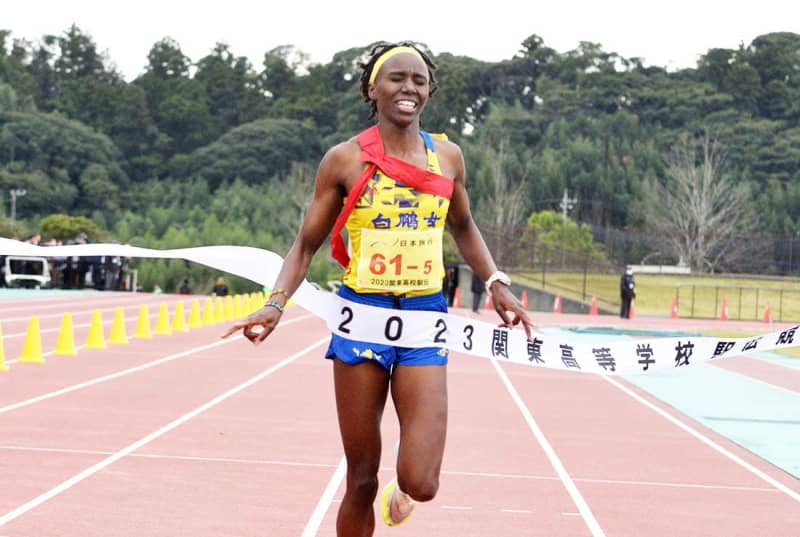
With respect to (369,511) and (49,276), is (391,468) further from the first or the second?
(49,276)

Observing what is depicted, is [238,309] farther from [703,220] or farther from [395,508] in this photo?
[703,220]

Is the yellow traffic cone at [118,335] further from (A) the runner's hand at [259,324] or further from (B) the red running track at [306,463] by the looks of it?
(A) the runner's hand at [259,324]

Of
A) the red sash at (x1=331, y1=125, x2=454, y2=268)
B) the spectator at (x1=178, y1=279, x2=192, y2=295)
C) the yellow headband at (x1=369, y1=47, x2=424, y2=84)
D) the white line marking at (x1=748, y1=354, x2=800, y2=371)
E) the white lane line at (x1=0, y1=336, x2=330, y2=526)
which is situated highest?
the yellow headband at (x1=369, y1=47, x2=424, y2=84)

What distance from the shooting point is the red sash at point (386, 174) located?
536 centimetres

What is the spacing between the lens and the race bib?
533 centimetres

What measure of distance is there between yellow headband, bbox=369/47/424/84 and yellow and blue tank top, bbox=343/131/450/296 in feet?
1.40

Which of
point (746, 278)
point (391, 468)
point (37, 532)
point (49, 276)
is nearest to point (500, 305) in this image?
point (37, 532)

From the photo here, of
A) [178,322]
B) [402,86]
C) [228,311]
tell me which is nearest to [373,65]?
[402,86]

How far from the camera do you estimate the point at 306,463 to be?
9656mm

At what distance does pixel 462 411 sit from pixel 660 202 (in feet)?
213

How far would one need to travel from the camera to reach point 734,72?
116m

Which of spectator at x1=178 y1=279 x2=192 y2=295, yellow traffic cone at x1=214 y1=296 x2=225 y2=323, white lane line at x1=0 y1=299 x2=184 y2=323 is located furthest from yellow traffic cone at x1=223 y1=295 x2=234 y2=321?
spectator at x1=178 y1=279 x2=192 y2=295

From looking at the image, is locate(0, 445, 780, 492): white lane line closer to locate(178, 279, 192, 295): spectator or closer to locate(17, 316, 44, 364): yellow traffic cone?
locate(17, 316, 44, 364): yellow traffic cone

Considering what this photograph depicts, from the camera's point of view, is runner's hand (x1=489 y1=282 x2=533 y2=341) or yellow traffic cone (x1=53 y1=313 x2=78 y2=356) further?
yellow traffic cone (x1=53 y1=313 x2=78 y2=356)
